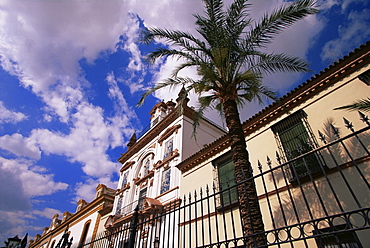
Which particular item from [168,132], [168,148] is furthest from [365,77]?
[168,132]

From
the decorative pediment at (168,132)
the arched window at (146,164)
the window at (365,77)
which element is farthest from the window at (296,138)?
the arched window at (146,164)

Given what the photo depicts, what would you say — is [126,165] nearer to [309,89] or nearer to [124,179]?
[124,179]

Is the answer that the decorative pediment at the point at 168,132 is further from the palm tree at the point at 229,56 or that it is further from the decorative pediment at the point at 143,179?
the palm tree at the point at 229,56

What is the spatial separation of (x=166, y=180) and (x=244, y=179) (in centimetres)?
897

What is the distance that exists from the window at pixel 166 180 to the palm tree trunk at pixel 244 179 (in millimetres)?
8034

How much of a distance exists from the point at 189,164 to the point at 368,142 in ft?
25.4

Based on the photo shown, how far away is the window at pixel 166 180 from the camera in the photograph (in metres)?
12.7

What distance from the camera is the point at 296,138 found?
23.9ft

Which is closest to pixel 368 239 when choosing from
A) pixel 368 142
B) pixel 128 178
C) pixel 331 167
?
pixel 331 167

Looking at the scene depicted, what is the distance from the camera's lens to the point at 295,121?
7531 millimetres

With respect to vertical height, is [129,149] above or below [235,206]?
above

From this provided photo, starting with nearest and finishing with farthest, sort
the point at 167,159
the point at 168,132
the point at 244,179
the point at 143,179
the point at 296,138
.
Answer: the point at 244,179
the point at 296,138
the point at 167,159
the point at 168,132
the point at 143,179

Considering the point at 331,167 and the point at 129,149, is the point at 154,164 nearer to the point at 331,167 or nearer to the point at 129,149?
the point at 129,149

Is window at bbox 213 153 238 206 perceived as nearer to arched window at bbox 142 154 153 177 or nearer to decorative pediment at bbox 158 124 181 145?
decorative pediment at bbox 158 124 181 145
